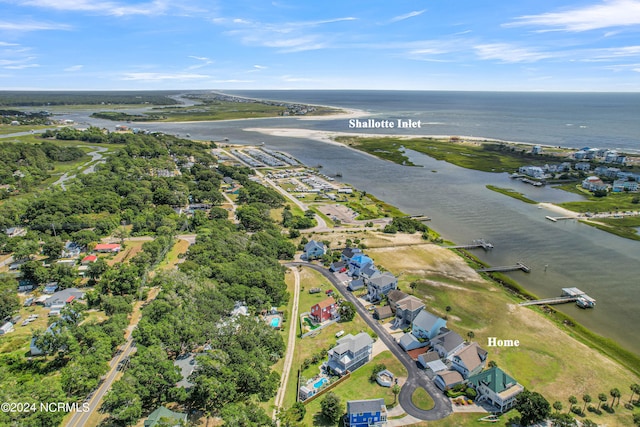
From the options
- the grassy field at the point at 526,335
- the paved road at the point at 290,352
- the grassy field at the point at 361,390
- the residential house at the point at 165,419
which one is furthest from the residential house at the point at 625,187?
the residential house at the point at 165,419

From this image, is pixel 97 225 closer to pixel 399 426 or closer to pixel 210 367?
pixel 210 367

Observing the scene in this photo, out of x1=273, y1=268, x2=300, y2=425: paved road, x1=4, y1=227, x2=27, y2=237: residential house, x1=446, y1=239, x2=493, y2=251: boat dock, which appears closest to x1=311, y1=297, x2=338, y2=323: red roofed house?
x1=273, y1=268, x2=300, y2=425: paved road

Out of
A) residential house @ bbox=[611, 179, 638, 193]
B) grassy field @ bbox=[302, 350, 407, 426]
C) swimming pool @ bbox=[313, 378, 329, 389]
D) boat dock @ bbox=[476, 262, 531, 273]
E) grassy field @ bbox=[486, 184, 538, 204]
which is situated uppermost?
residential house @ bbox=[611, 179, 638, 193]

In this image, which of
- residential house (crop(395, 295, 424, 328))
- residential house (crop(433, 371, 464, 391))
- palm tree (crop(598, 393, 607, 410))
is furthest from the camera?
residential house (crop(395, 295, 424, 328))

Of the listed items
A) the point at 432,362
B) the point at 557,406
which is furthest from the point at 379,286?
the point at 557,406

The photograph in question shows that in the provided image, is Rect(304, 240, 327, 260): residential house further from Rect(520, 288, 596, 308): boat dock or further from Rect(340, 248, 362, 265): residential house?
Rect(520, 288, 596, 308): boat dock

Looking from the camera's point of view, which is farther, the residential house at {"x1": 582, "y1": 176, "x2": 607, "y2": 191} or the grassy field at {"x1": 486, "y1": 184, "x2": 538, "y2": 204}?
the residential house at {"x1": 582, "y1": 176, "x2": 607, "y2": 191}
